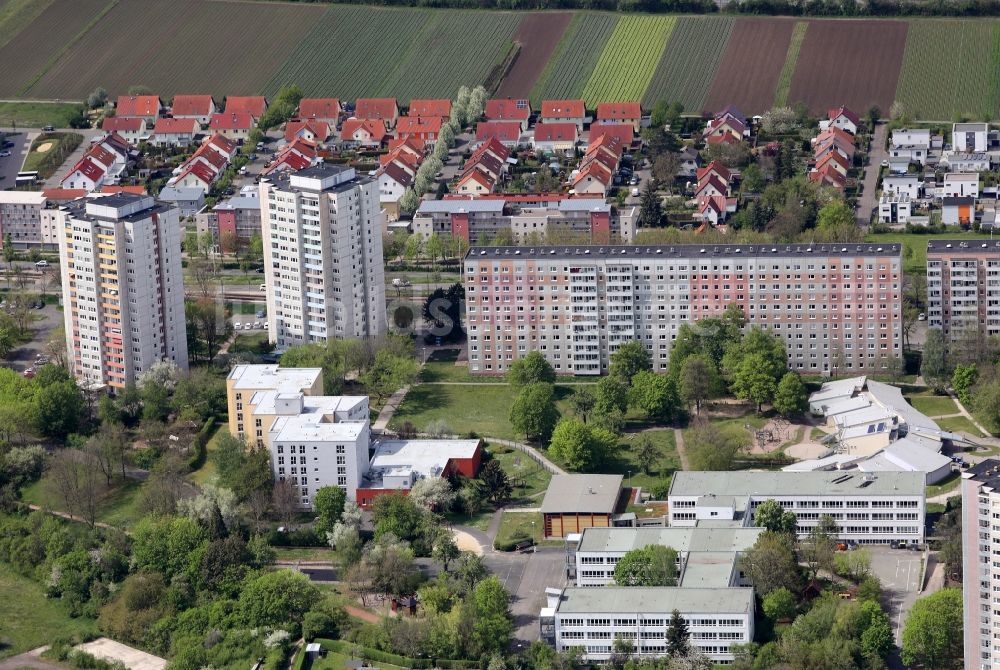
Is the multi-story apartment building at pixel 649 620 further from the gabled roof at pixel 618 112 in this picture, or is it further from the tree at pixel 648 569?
the gabled roof at pixel 618 112

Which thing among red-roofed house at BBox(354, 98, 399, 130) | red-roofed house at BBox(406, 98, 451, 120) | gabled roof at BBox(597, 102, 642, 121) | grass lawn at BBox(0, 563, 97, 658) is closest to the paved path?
gabled roof at BBox(597, 102, 642, 121)

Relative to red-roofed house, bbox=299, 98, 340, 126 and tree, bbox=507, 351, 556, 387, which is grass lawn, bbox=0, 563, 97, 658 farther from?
red-roofed house, bbox=299, 98, 340, 126

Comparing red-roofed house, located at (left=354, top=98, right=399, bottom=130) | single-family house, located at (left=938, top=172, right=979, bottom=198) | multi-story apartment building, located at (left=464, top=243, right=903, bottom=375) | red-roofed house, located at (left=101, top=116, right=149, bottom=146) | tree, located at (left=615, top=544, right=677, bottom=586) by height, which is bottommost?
tree, located at (left=615, top=544, right=677, bottom=586)

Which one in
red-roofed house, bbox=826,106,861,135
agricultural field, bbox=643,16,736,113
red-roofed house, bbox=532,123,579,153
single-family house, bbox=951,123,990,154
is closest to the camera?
single-family house, bbox=951,123,990,154

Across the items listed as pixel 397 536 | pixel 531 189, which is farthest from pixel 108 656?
pixel 531 189

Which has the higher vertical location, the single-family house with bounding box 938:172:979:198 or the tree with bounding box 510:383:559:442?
the single-family house with bounding box 938:172:979:198

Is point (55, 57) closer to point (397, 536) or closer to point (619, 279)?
point (619, 279)
